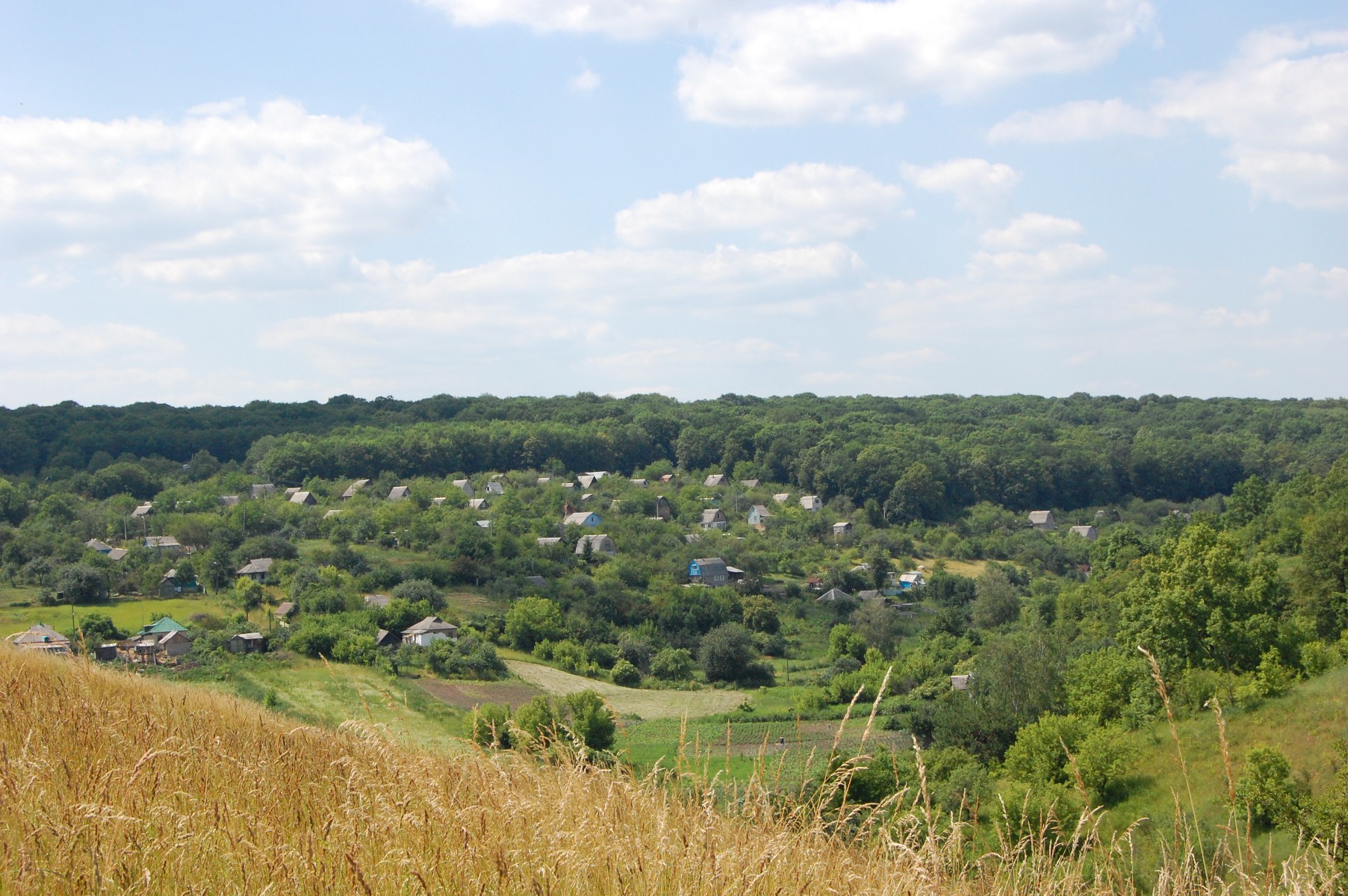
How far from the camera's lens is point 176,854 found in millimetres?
2381

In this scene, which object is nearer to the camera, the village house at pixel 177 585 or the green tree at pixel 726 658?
the green tree at pixel 726 658

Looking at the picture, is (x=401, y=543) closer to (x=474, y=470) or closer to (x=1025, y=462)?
(x=474, y=470)

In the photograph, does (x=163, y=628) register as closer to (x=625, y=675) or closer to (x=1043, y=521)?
(x=625, y=675)

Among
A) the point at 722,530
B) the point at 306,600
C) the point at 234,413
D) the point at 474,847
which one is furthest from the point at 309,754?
the point at 234,413

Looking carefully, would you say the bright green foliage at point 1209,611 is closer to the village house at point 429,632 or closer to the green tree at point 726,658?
the green tree at point 726,658

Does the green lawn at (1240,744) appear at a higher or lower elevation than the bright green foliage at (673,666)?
higher

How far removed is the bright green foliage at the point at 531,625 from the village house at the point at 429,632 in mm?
2648

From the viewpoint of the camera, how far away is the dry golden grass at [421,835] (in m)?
2.22

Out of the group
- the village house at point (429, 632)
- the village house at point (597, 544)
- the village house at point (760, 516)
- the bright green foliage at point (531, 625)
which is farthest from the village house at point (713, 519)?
the village house at point (429, 632)

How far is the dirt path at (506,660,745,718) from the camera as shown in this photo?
33.0 metres

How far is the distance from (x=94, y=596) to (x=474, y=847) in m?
43.2

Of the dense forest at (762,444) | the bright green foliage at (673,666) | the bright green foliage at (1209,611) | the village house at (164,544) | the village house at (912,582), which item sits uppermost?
the dense forest at (762,444)

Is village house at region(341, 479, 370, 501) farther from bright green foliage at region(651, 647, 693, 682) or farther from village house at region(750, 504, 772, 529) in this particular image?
bright green foliage at region(651, 647, 693, 682)

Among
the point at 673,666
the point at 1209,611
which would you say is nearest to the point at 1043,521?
the point at 673,666
